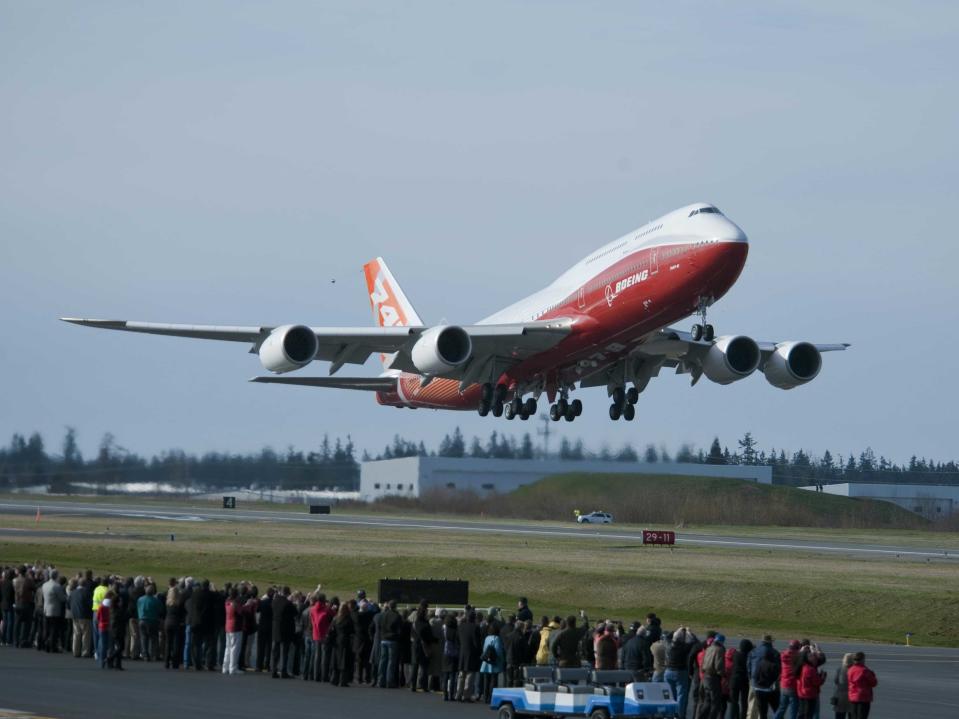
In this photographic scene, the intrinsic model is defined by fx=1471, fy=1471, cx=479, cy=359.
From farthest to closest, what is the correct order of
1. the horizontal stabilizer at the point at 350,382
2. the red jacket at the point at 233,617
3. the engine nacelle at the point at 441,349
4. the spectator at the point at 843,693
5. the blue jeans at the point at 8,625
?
the horizontal stabilizer at the point at 350,382 < the engine nacelle at the point at 441,349 < the blue jeans at the point at 8,625 < the red jacket at the point at 233,617 < the spectator at the point at 843,693

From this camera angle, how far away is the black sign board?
3550cm

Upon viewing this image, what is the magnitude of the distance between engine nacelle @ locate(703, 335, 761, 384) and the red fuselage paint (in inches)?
136

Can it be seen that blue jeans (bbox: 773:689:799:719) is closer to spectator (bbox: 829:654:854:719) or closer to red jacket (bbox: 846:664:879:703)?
spectator (bbox: 829:654:854:719)

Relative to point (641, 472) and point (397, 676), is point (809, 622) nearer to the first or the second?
point (397, 676)

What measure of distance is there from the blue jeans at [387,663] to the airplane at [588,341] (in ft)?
54.7

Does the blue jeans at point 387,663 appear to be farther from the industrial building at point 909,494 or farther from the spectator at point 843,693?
the industrial building at point 909,494

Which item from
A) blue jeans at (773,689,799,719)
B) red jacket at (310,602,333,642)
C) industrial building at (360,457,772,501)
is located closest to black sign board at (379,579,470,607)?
red jacket at (310,602,333,642)

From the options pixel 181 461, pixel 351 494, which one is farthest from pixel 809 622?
pixel 351 494

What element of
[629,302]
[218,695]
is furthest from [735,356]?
[218,695]

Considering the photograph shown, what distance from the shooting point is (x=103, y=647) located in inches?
1233

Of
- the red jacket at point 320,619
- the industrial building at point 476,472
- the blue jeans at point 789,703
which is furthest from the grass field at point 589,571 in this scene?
the industrial building at point 476,472

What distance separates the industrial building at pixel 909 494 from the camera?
113 metres

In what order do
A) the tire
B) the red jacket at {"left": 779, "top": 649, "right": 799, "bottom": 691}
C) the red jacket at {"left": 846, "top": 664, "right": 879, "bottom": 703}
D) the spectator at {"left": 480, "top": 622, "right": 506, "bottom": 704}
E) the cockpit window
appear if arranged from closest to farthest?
the red jacket at {"left": 846, "top": 664, "right": 879, "bottom": 703} → the red jacket at {"left": 779, "top": 649, "right": 799, "bottom": 691} → the spectator at {"left": 480, "top": 622, "right": 506, "bottom": 704} → the cockpit window → the tire

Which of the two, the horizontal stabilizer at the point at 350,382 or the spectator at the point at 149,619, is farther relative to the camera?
the horizontal stabilizer at the point at 350,382
